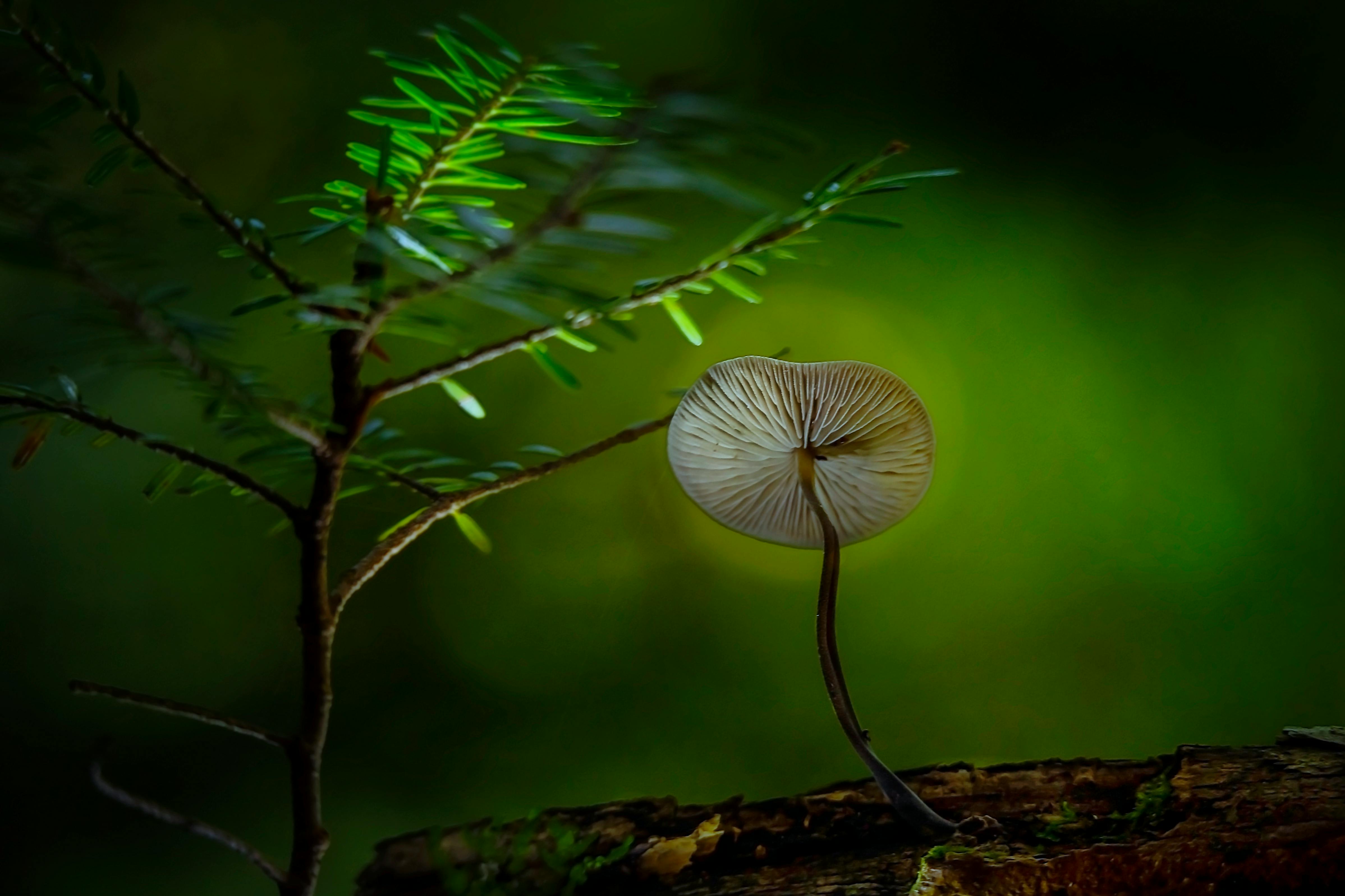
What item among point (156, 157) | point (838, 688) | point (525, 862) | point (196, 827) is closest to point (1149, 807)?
point (838, 688)

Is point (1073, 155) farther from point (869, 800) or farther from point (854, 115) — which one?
point (869, 800)

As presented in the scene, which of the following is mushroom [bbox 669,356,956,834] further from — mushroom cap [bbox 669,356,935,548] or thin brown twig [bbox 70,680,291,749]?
thin brown twig [bbox 70,680,291,749]

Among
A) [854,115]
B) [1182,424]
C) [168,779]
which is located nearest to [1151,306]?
[1182,424]

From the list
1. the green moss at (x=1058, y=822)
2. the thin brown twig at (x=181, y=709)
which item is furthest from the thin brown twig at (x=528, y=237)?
the green moss at (x=1058, y=822)

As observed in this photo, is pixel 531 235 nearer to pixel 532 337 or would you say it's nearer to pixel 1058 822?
pixel 532 337

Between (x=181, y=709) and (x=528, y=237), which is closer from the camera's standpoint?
(x=528, y=237)

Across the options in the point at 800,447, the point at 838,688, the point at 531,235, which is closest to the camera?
the point at 531,235
